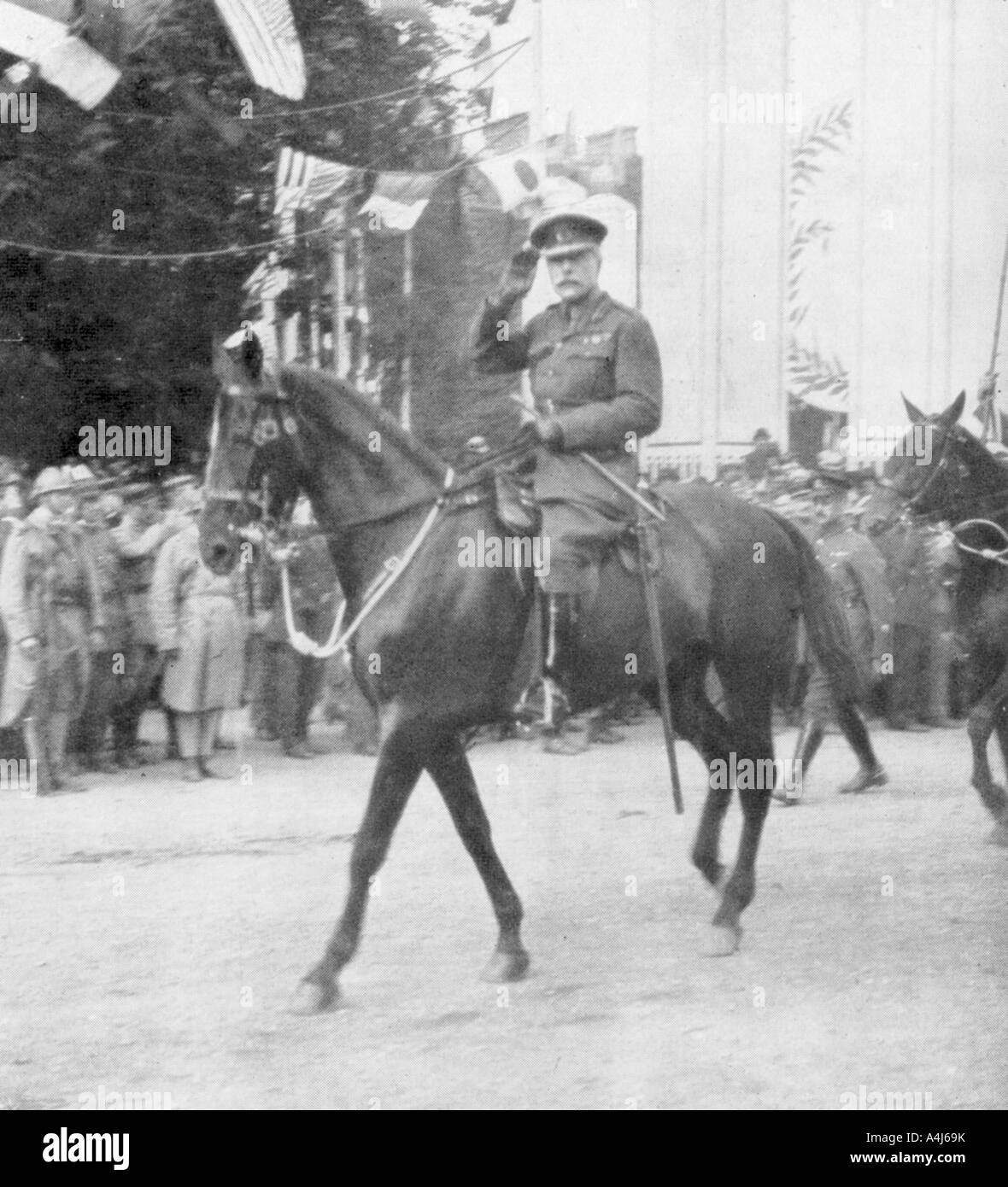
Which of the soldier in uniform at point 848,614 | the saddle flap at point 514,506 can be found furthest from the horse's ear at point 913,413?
the saddle flap at point 514,506

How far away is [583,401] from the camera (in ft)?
22.5

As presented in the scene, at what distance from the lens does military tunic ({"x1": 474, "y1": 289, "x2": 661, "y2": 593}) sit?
6676 millimetres

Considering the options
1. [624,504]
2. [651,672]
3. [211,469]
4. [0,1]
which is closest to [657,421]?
[624,504]

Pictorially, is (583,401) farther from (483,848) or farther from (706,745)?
(483,848)

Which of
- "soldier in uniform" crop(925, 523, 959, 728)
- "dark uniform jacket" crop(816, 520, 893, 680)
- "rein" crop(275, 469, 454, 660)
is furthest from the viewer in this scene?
"soldier in uniform" crop(925, 523, 959, 728)

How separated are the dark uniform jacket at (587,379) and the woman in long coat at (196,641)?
1564mm

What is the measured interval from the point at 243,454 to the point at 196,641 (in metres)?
2.08

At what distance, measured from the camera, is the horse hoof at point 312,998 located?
6367mm

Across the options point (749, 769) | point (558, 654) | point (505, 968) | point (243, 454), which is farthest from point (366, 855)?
point (749, 769)

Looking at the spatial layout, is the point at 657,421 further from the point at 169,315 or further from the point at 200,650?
the point at 200,650

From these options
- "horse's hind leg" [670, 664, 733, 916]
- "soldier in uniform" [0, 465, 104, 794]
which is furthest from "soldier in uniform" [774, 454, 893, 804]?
"soldier in uniform" [0, 465, 104, 794]

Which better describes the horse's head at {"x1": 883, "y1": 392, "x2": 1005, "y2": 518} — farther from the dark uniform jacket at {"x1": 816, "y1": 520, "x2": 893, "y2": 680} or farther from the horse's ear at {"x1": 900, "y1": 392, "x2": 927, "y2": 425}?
the dark uniform jacket at {"x1": 816, "y1": 520, "x2": 893, "y2": 680}

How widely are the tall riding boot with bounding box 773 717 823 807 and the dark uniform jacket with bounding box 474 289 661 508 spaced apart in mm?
2012

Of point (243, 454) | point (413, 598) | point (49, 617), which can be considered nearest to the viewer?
point (243, 454)
